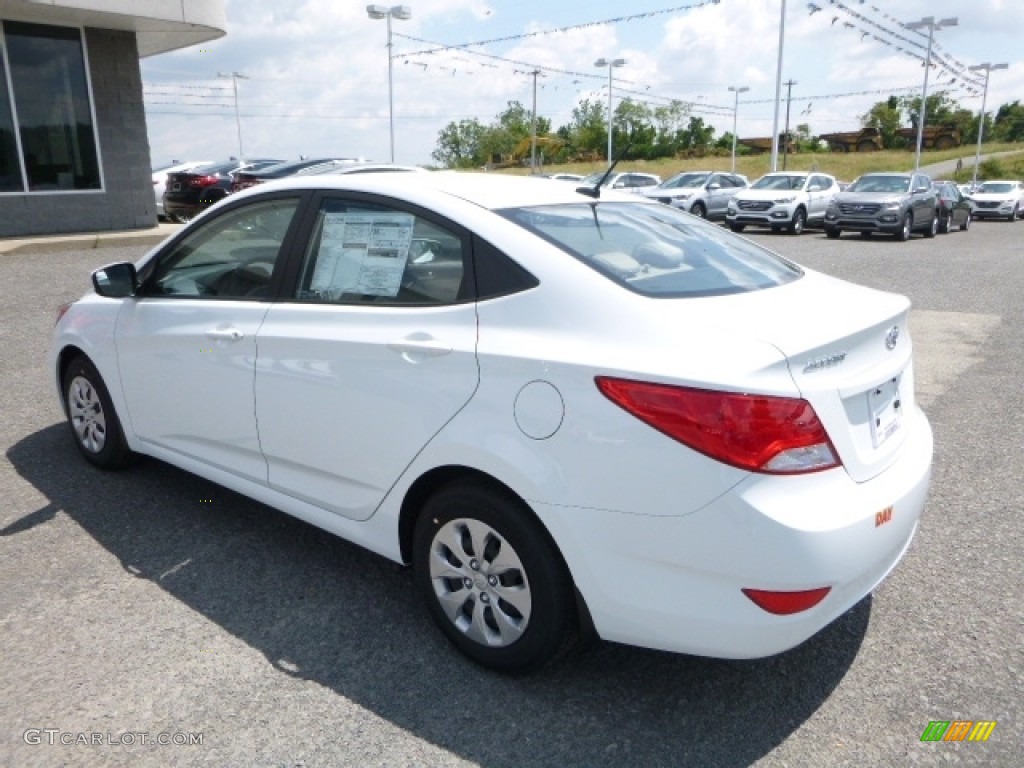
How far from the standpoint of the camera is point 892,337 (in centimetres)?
275

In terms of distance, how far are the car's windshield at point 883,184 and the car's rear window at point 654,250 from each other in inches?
781

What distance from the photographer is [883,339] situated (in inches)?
106

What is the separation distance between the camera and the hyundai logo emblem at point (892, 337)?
272cm

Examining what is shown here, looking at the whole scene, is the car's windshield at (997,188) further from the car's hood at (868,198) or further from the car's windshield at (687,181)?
the car's hood at (868,198)

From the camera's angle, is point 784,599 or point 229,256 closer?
point 784,599

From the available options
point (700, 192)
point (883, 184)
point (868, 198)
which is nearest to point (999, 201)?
point (883, 184)

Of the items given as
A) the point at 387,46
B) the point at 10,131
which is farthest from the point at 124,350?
the point at 387,46

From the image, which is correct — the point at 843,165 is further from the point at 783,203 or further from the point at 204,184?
the point at 204,184

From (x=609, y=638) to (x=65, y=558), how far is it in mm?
2483

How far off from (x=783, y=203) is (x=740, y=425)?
69.9ft

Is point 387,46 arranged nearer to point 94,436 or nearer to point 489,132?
point 94,436

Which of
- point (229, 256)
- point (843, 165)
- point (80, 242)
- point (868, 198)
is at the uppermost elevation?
point (843, 165)

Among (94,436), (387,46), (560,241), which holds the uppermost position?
(387,46)

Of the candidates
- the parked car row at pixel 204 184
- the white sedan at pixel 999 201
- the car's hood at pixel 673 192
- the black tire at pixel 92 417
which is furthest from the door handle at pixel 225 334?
the white sedan at pixel 999 201
